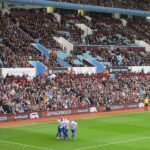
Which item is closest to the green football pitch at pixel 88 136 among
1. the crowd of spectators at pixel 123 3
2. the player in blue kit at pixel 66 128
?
the player in blue kit at pixel 66 128

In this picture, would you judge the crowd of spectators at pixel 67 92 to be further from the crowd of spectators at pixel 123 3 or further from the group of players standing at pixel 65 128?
the crowd of spectators at pixel 123 3

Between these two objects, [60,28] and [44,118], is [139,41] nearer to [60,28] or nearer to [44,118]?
[60,28]

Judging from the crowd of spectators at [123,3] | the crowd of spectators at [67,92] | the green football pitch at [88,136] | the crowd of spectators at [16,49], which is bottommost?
the green football pitch at [88,136]

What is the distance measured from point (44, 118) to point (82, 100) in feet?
21.8

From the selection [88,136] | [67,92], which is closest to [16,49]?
[67,92]

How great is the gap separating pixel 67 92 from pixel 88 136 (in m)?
15.2

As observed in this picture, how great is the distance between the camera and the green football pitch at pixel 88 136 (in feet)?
92.6

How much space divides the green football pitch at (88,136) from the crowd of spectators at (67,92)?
10.6ft

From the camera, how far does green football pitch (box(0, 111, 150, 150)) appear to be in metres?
28.2

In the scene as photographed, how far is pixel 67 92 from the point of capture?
47.2m

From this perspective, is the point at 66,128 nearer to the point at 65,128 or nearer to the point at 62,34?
the point at 65,128

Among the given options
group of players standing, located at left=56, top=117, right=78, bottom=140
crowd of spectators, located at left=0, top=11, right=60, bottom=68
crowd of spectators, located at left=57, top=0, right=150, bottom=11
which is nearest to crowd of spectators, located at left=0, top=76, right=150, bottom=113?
crowd of spectators, located at left=0, top=11, right=60, bottom=68

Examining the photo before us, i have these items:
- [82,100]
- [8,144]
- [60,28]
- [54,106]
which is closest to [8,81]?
[54,106]

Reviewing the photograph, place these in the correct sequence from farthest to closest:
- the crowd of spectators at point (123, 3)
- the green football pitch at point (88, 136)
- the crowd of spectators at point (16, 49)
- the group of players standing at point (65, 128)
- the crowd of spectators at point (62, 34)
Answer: the crowd of spectators at point (123, 3)
the crowd of spectators at point (62, 34)
the crowd of spectators at point (16, 49)
the group of players standing at point (65, 128)
the green football pitch at point (88, 136)
